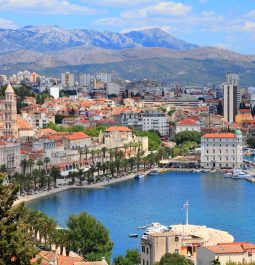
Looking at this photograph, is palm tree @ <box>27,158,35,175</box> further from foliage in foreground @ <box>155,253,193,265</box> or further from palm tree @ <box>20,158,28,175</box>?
foliage in foreground @ <box>155,253,193,265</box>

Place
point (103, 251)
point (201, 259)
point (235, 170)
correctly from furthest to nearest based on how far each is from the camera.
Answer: point (235, 170) → point (103, 251) → point (201, 259)

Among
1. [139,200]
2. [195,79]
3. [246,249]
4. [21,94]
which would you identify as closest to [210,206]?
[139,200]

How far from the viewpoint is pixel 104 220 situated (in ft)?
60.8

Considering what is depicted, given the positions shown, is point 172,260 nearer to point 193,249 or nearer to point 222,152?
point 193,249

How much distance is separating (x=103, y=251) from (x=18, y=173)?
12.6 m

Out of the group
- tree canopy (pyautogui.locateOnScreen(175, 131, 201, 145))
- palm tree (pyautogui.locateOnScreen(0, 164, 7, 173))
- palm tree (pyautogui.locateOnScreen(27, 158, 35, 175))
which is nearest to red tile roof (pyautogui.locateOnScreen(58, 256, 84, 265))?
palm tree (pyautogui.locateOnScreen(0, 164, 7, 173))

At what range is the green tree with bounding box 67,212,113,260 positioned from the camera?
13469 mm

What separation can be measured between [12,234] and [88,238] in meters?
7.27

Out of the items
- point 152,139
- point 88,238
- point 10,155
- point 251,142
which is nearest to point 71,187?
point 10,155

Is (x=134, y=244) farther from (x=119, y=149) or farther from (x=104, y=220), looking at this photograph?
(x=119, y=149)

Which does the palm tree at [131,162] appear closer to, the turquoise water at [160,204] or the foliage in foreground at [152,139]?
the turquoise water at [160,204]

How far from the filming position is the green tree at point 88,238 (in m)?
13.5

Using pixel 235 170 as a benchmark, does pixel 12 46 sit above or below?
above

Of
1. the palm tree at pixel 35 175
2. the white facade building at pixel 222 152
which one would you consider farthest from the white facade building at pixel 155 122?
the palm tree at pixel 35 175
